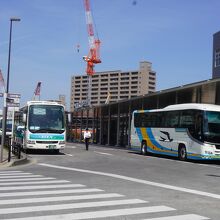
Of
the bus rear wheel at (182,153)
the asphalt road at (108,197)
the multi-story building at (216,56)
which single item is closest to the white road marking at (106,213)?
the asphalt road at (108,197)

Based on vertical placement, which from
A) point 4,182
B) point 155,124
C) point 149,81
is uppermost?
point 149,81

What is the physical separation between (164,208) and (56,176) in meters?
6.21

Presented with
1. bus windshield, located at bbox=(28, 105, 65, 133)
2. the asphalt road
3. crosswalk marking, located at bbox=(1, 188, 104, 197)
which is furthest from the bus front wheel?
crosswalk marking, located at bbox=(1, 188, 104, 197)

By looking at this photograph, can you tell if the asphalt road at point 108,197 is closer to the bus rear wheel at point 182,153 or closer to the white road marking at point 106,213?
the white road marking at point 106,213

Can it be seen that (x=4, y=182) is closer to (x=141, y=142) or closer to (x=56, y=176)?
(x=56, y=176)

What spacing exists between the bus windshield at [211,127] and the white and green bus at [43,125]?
8459mm

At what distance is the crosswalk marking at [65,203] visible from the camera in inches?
297

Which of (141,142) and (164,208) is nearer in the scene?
(164,208)

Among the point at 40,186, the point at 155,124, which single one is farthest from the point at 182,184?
the point at 155,124

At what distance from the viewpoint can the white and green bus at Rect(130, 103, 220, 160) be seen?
21.9 m

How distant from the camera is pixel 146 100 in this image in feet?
117

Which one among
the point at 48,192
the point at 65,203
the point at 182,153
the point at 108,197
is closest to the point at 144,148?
the point at 182,153

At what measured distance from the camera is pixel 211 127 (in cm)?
2202

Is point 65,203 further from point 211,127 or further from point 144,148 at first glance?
point 144,148
